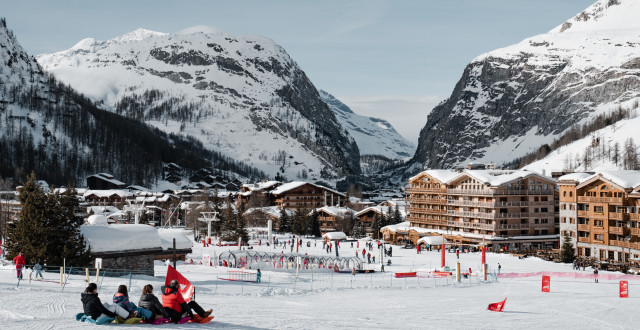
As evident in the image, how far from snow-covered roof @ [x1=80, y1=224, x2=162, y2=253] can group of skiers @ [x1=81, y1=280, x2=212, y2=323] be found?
20979mm

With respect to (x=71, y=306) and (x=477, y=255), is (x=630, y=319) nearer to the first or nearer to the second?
(x=71, y=306)

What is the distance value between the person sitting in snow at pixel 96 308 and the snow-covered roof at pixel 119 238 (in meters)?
20.9

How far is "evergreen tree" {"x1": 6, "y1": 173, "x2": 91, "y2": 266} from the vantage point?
31.3 meters

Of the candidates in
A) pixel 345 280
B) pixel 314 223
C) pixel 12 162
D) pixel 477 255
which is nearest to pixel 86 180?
pixel 12 162

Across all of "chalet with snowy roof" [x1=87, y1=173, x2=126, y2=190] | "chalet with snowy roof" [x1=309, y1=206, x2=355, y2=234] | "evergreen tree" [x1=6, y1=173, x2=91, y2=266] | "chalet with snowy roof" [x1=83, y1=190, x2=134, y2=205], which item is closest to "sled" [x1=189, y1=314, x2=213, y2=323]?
"evergreen tree" [x1=6, y1=173, x2=91, y2=266]

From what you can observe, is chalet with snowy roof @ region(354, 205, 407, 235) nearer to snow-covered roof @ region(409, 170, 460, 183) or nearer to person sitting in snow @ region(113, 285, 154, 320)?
snow-covered roof @ region(409, 170, 460, 183)

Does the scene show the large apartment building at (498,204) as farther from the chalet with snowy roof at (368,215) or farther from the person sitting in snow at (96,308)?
the person sitting in snow at (96,308)

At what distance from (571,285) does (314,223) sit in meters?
64.1

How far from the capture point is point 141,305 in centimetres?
1514

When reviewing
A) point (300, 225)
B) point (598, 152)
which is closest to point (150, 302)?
point (300, 225)

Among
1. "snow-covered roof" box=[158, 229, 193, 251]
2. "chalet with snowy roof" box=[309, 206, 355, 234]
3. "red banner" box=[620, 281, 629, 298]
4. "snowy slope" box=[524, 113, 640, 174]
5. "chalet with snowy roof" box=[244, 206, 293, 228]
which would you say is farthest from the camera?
"snowy slope" box=[524, 113, 640, 174]

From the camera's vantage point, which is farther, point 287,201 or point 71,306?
A: point 287,201

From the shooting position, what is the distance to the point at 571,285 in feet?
124

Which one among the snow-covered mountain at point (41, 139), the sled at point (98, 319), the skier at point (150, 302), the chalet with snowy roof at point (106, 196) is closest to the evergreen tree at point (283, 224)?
the chalet with snowy roof at point (106, 196)
